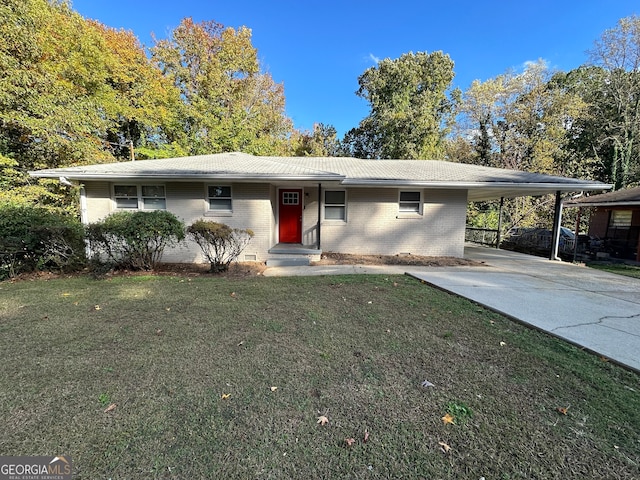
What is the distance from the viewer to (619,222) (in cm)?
1315

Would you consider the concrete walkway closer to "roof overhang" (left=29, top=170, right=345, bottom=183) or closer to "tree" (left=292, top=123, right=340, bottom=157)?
"roof overhang" (left=29, top=170, right=345, bottom=183)

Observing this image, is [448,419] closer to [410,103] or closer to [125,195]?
[125,195]

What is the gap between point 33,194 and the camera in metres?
11.0

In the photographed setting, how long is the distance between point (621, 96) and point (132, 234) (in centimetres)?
2959

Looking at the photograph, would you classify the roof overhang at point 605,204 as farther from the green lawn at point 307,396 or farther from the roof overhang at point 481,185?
the green lawn at point 307,396

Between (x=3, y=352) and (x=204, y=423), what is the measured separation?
9.24ft

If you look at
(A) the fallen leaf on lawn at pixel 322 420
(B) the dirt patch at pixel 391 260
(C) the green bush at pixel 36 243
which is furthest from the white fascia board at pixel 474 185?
(A) the fallen leaf on lawn at pixel 322 420

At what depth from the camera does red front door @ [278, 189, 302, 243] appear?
33.3 feet

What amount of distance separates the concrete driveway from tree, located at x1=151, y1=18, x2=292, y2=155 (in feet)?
51.2

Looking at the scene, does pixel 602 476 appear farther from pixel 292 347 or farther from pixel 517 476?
pixel 292 347

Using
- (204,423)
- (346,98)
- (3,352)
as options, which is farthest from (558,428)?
(346,98)

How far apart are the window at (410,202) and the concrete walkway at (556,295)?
2648 mm

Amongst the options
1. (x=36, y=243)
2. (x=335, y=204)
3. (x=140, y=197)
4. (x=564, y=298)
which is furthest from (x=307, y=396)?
(x=140, y=197)

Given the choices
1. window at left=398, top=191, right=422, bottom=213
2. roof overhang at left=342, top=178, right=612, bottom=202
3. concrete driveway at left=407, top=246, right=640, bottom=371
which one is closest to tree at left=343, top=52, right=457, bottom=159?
window at left=398, top=191, right=422, bottom=213
